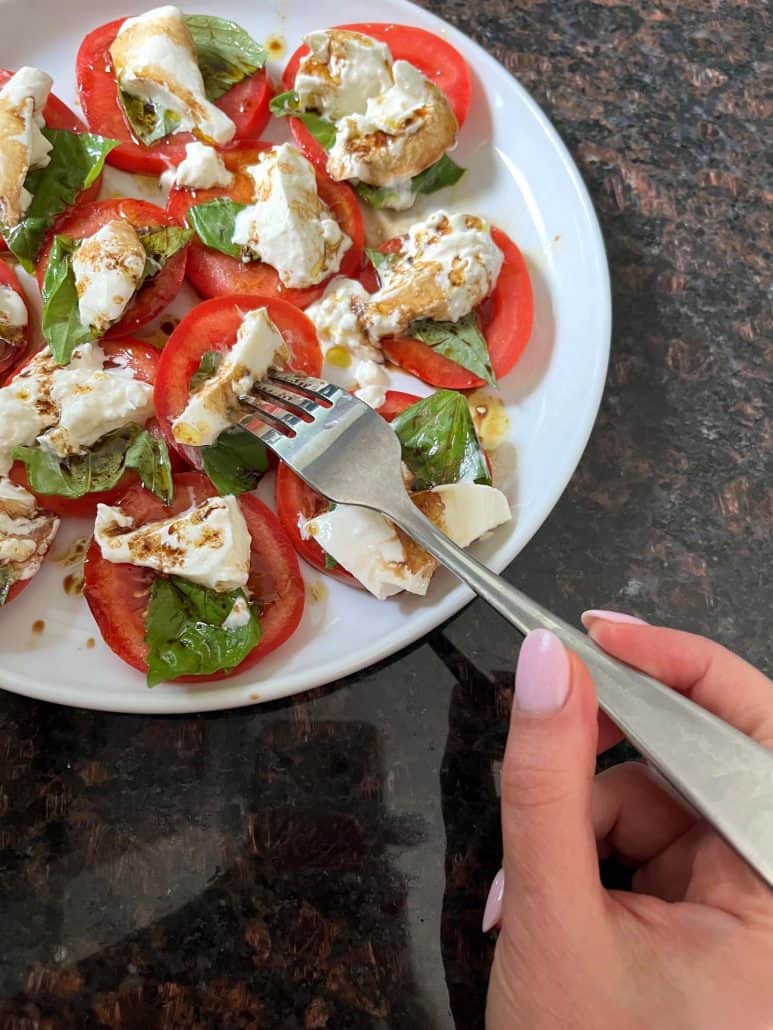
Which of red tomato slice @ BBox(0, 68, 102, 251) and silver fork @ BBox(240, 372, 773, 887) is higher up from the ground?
red tomato slice @ BBox(0, 68, 102, 251)

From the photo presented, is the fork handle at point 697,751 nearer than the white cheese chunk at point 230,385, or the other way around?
the fork handle at point 697,751

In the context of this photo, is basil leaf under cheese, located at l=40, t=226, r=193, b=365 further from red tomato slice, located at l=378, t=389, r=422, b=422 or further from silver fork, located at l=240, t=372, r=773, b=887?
red tomato slice, located at l=378, t=389, r=422, b=422

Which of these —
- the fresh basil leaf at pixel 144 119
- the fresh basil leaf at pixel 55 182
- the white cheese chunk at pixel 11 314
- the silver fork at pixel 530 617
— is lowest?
the silver fork at pixel 530 617

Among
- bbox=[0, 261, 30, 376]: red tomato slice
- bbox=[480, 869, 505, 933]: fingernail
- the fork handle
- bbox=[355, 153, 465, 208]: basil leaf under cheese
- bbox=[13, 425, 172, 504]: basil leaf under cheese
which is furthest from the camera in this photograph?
bbox=[355, 153, 465, 208]: basil leaf under cheese

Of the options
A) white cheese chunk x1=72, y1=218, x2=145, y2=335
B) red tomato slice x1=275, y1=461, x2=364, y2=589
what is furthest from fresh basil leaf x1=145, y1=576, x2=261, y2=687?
white cheese chunk x1=72, y1=218, x2=145, y2=335

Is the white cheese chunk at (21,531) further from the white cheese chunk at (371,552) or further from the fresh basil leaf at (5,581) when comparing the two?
the white cheese chunk at (371,552)

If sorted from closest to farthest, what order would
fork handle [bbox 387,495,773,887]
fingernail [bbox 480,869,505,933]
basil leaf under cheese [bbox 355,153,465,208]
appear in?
fork handle [bbox 387,495,773,887] → fingernail [bbox 480,869,505,933] → basil leaf under cheese [bbox 355,153,465,208]

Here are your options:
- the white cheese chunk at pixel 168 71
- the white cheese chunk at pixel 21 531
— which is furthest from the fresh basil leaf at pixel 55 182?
the white cheese chunk at pixel 21 531

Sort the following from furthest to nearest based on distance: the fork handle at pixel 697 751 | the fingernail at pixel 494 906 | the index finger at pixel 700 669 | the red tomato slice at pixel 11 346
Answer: the red tomato slice at pixel 11 346 < the fingernail at pixel 494 906 < the index finger at pixel 700 669 < the fork handle at pixel 697 751
